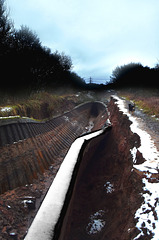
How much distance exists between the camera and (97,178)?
7.61 meters

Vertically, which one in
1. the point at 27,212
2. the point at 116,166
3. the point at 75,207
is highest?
the point at 116,166

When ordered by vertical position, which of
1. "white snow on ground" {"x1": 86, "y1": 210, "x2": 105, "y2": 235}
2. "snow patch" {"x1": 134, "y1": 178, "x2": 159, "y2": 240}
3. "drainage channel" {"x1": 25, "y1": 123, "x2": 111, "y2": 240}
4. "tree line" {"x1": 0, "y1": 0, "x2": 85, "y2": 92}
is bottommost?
"white snow on ground" {"x1": 86, "y1": 210, "x2": 105, "y2": 235}

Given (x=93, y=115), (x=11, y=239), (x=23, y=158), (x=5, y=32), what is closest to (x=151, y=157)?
(x=11, y=239)

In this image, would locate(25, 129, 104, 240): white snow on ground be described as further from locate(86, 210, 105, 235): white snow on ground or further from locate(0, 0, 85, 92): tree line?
locate(0, 0, 85, 92): tree line

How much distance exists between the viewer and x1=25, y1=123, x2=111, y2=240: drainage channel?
137 inches

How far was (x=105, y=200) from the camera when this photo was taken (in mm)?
5887

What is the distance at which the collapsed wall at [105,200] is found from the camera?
4016 millimetres

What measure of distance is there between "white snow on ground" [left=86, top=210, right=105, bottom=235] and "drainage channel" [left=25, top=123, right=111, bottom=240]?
53.5 inches

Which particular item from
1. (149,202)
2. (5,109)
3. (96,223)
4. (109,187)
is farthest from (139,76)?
(149,202)

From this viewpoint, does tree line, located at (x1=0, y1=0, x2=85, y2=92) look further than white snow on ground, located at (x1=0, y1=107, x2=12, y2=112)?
Yes

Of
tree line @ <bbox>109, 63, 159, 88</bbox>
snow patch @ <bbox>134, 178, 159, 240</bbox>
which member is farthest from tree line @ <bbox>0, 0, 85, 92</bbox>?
tree line @ <bbox>109, 63, 159, 88</bbox>

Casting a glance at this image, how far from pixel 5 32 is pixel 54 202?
643 inches

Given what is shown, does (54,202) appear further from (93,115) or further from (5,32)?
(93,115)

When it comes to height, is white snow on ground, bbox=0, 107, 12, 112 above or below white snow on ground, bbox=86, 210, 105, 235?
above
